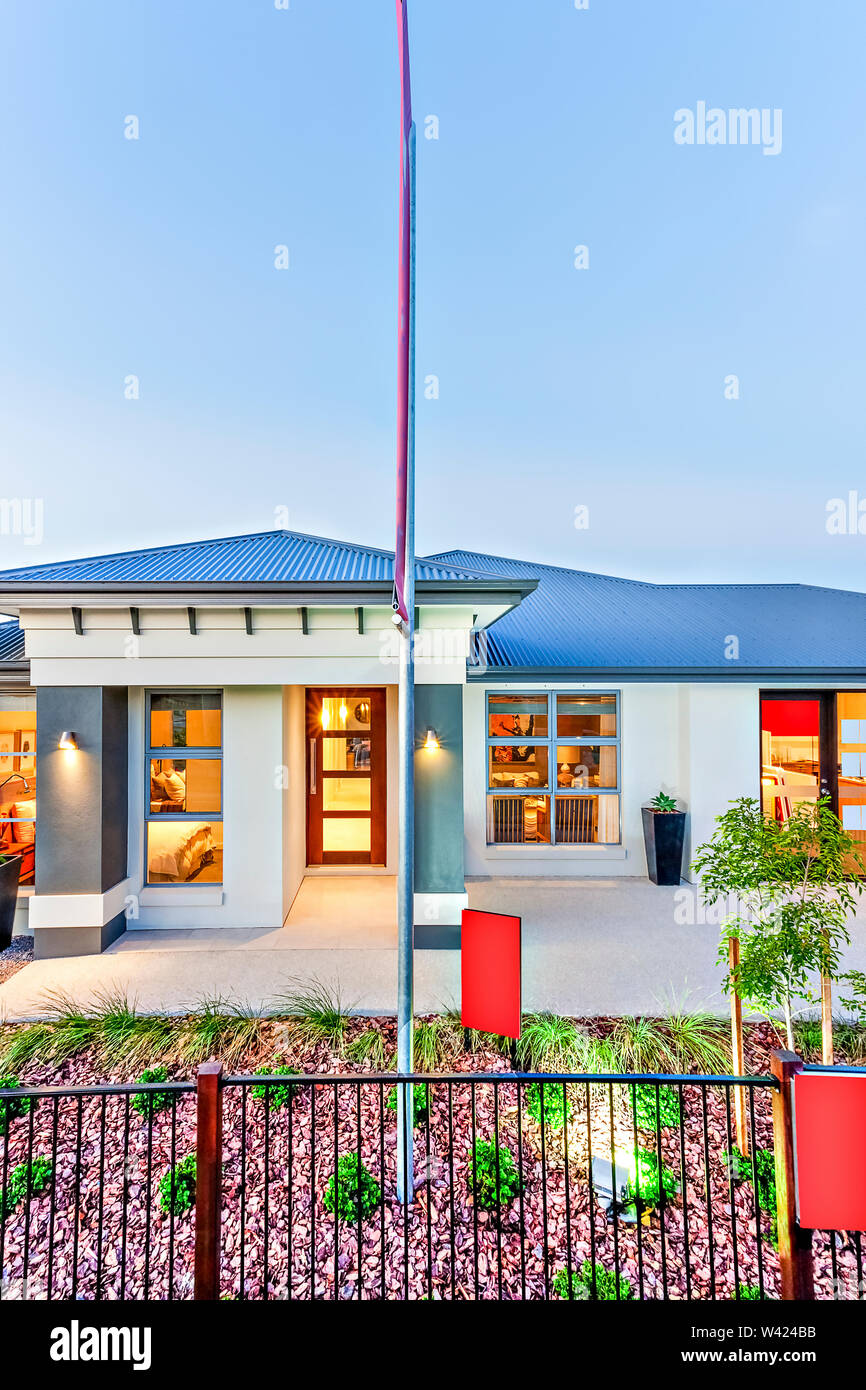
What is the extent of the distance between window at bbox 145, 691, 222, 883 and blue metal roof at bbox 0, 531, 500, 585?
5.02ft

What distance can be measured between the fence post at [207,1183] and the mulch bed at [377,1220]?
132 millimetres

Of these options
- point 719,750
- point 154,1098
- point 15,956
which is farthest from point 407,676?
point 719,750

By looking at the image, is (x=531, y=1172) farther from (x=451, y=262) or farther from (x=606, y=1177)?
(x=451, y=262)

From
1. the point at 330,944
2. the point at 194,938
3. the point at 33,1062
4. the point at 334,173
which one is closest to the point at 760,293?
the point at 334,173

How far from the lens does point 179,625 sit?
20.1ft

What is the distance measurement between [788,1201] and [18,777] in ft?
28.3

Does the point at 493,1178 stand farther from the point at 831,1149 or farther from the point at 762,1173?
the point at 831,1149

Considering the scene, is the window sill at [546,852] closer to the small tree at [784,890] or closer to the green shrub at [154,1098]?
the small tree at [784,890]

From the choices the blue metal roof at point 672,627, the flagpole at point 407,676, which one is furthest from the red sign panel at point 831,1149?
the blue metal roof at point 672,627

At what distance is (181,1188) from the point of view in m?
3.14

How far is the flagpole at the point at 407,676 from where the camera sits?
303 cm

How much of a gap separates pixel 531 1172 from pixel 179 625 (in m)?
5.76

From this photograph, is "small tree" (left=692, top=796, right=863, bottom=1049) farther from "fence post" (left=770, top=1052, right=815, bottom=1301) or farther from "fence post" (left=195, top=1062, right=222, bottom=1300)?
"fence post" (left=195, top=1062, right=222, bottom=1300)
